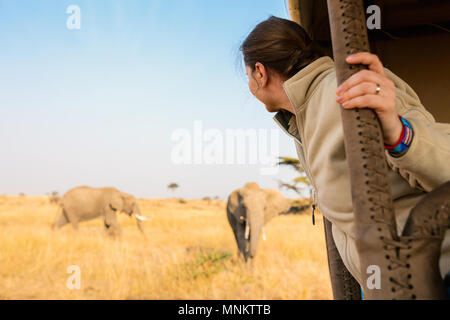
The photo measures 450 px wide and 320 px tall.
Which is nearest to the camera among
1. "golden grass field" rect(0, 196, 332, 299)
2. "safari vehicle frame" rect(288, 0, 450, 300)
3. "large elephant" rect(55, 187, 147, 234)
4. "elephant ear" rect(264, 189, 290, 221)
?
"safari vehicle frame" rect(288, 0, 450, 300)

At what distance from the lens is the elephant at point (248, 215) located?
8.59m

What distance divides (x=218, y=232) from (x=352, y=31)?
14968mm

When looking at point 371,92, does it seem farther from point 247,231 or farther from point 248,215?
point 247,231

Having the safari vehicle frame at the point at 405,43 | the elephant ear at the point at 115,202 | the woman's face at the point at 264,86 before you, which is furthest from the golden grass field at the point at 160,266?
the woman's face at the point at 264,86

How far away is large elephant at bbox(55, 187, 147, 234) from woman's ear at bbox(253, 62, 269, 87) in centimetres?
1316

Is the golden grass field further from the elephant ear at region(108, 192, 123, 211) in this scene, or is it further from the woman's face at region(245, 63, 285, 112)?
the woman's face at region(245, 63, 285, 112)

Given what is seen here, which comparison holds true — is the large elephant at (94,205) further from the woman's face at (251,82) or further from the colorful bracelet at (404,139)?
the colorful bracelet at (404,139)

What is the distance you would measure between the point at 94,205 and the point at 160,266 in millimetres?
5322

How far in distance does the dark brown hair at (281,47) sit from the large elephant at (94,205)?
13.2 meters

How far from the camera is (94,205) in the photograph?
14000mm

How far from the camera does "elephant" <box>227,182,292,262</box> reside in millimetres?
8594

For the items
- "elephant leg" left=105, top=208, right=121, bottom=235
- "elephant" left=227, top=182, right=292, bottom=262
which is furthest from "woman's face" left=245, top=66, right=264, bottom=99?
"elephant leg" left=105, top=208, right=121, bottom=235
